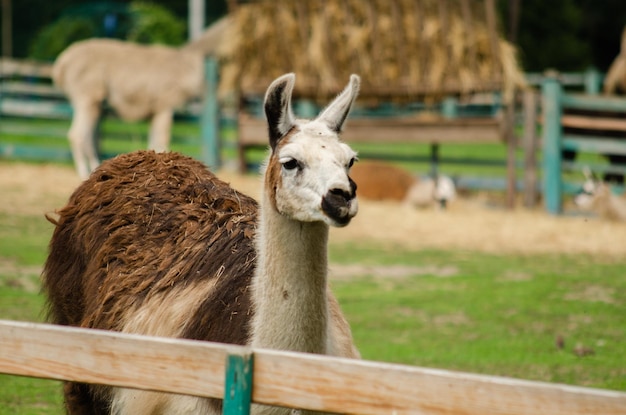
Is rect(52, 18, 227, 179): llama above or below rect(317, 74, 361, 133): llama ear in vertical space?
above

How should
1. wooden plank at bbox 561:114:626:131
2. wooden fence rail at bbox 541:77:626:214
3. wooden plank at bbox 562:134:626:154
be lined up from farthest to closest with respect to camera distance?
1. wooden plank at bbox 561:114:626:131
2. wooden fence rail at bbox 541:77:626:214
3. wooden plank at bbox 562:134:626:154

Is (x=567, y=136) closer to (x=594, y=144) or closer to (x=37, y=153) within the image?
(x=594, y=144)

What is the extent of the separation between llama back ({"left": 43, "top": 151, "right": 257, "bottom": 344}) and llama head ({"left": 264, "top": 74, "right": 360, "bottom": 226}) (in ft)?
1.72

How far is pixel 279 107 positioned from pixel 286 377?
54.2 inches

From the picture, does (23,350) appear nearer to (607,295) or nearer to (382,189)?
(607,295)

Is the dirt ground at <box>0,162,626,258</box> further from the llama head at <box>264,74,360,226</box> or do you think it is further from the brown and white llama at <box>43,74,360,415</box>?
the llama head at <box>264,74,360,226</box>

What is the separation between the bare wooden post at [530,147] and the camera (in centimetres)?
1392

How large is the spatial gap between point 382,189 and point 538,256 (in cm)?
426

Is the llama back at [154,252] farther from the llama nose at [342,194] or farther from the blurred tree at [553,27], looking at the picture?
the blurred tree at [553,27]

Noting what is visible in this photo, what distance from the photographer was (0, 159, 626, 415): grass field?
6.62 m

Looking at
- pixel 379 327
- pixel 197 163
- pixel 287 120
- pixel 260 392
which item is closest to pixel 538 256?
pixel 379 327

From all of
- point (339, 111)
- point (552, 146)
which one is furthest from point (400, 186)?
point (339, 111)

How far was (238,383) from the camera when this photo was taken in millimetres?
2975

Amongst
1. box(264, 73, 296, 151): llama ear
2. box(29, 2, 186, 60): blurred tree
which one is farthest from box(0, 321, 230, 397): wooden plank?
box(29, 2, 186, 60): blurred tree
